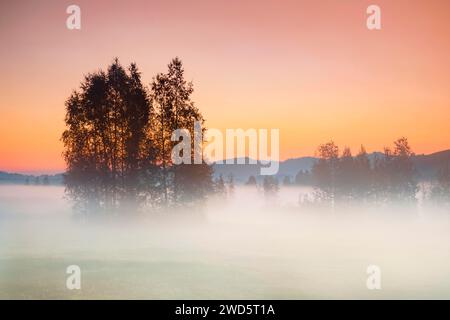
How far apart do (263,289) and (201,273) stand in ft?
13.7

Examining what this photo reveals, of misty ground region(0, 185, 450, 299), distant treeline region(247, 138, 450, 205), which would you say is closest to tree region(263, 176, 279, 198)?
distant treeline region(247, 138, 450, 205)

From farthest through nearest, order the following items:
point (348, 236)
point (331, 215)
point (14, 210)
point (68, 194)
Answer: point (331, 215), point (14, 210), point (348, 236), point (68, 194)

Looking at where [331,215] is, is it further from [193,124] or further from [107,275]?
[107,275]

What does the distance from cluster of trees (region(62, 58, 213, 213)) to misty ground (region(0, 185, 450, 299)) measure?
1.94 metres

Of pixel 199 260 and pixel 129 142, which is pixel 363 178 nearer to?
pixel 129 142

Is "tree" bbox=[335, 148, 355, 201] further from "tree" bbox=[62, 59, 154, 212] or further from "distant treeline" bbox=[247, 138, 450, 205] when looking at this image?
"tree" bbox=[62, 59, 154, 212]

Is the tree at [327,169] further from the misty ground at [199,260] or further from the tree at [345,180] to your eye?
the misty ground at [199,260]

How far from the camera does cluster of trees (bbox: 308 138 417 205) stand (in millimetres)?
70938

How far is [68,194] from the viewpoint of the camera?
4334 centimetres

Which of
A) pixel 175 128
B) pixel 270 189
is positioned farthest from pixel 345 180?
pixel 270 189

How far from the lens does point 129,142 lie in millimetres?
41375

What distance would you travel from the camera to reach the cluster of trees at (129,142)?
3975cm

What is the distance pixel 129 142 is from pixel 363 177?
144 ft

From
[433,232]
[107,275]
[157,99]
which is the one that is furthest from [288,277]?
[433,232]
